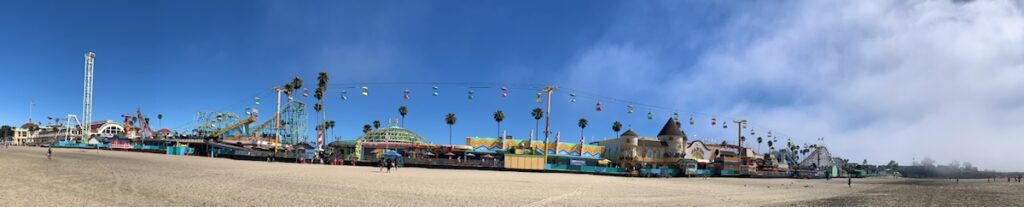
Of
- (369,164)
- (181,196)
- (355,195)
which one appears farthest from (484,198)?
(369,164)

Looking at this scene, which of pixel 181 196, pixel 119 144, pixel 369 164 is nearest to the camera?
pixel 181 196

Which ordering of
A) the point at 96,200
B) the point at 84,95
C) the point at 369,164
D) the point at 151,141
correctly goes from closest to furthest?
the point at 96,200, the point at 369,164, the point at 151,141, the point at 84,95

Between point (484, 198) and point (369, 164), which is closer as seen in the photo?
point (484, 198)

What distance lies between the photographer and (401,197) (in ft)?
63.7

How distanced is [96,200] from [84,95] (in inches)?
6519

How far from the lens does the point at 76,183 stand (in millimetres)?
20406

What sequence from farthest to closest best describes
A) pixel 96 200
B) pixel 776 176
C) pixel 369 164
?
1. pixel 776 176
2. pixel 369 164
3. pixel 96 200

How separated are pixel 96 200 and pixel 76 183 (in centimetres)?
713

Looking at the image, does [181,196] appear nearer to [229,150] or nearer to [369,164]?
[369,164]

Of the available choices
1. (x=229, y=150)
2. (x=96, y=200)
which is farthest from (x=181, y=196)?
(x=229, y=150)

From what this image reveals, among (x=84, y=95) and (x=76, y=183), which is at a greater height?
(x=84, y=95)

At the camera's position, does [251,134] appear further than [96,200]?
Yes

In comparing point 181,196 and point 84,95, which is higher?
point 84,95

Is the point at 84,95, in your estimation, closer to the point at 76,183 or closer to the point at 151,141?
the point at 151,141
